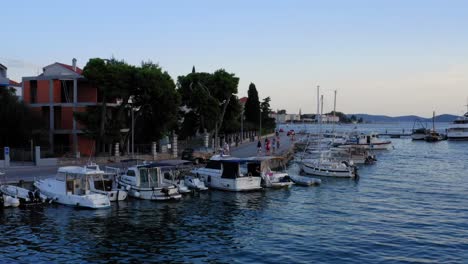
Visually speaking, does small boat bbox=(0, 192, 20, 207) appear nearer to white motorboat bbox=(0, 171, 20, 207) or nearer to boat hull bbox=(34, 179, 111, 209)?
white motorboat bbox=(0, 171, 20, 207)

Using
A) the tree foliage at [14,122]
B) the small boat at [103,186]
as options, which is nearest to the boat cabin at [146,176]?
the small boat at [103,186]

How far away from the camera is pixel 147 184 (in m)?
36.2

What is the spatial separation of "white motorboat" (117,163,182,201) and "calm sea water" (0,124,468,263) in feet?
2.52

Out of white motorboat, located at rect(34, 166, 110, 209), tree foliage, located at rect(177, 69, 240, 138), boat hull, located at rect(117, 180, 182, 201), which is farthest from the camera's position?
tree foliage, located at rect(177, 69, 240, 138)

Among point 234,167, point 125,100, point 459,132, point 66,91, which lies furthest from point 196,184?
point 459,132

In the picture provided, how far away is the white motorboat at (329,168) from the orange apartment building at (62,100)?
2316cm

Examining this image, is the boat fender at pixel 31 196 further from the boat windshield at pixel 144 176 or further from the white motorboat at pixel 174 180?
the white motorboat at pixel 174 180

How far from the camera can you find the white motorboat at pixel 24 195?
3194 centimetres

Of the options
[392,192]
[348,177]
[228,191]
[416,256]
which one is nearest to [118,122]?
[228,191]

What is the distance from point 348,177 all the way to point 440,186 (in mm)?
8593

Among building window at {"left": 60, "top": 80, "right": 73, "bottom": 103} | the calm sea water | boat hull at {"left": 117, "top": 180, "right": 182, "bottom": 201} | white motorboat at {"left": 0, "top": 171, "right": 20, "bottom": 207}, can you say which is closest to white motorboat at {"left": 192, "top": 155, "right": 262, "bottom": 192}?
the calm sea water

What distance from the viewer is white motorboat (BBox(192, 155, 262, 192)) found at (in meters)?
39.7

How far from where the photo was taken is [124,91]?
5031cm

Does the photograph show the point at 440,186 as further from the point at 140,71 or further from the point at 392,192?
the point at 140,71
